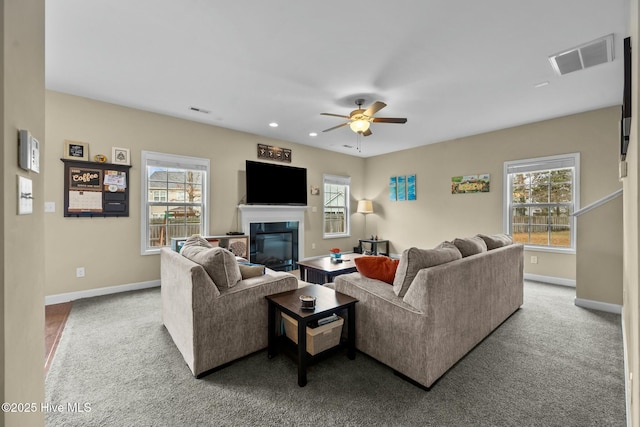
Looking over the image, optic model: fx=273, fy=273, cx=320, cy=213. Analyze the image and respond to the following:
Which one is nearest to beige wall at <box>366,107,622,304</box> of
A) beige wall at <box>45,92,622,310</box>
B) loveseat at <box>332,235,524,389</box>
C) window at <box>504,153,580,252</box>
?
beige wall at <box>45,92,622,310</box>

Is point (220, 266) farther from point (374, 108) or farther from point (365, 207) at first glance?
point (365, 207)

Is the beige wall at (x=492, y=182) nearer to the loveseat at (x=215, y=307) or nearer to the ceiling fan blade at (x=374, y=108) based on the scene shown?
the ceiling fan blade at (x=374, y=108)

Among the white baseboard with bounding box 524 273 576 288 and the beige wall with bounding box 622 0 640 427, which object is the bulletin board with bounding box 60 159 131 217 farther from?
the white baseboard with bounding box 524 273 576 288

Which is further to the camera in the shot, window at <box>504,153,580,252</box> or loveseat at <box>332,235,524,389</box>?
window at <box>504,153,580,252</box>

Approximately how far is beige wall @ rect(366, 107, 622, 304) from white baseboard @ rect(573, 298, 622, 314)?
5 centimetres

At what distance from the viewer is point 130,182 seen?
399 centimetres

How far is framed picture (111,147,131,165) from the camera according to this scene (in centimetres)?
383

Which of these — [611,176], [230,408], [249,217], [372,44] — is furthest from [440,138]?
[230,408]

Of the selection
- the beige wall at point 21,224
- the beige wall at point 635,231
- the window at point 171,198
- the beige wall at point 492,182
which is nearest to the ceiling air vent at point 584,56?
the beige wall at point 635,231

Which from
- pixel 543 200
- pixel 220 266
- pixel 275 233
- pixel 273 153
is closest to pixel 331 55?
pixel 220 266

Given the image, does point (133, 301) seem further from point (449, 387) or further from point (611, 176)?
point (611, 176)

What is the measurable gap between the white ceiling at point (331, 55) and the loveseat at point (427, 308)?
1.84 m

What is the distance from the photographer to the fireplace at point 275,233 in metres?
5.20

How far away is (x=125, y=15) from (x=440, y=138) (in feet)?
17.3
